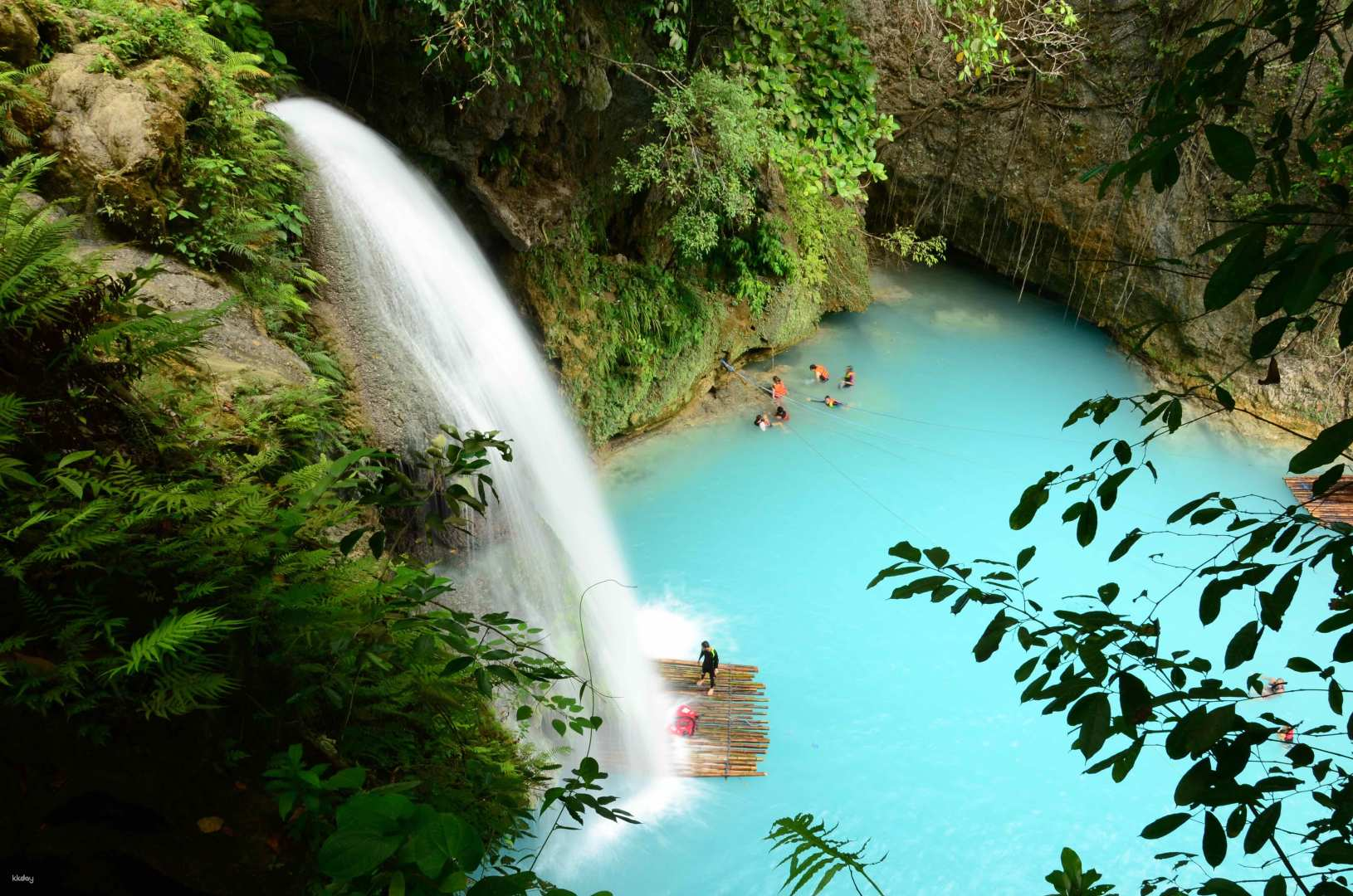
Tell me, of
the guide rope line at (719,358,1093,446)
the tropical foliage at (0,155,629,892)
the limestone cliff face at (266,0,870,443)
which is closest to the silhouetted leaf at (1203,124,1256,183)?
the tropical foliage at (0,155,629,892)

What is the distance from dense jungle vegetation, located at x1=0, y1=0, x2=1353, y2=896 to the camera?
4.30 feet

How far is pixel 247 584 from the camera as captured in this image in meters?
2.38

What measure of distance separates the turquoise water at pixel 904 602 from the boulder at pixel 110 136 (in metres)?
4.56

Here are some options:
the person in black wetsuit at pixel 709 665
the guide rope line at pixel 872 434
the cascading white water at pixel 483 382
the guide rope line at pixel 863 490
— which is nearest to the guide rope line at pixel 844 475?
the guide rope line at pixel 863 490

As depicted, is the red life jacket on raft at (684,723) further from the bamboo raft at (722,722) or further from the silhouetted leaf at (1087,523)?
the silhouetted leaf at (1087,523)

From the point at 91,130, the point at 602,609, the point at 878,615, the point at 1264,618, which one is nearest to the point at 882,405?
the point at 878,615

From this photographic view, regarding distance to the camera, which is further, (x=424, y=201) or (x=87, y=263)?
(x=424, y=201)

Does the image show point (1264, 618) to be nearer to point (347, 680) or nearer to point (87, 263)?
point (347, 680)

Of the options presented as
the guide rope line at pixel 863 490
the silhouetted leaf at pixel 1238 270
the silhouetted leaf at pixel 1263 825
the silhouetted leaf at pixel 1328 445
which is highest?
the silhouetted leaf at pixel 1238 270

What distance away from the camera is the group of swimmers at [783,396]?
9609 millimetres

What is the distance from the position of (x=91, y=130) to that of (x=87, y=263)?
1972 mm

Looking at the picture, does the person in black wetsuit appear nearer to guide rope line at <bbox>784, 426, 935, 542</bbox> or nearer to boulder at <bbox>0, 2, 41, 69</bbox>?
guide rope line at <bbox>784, 426, 935, 542</bbox>

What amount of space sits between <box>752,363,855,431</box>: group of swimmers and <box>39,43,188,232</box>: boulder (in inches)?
253

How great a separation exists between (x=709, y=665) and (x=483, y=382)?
9.01ft
